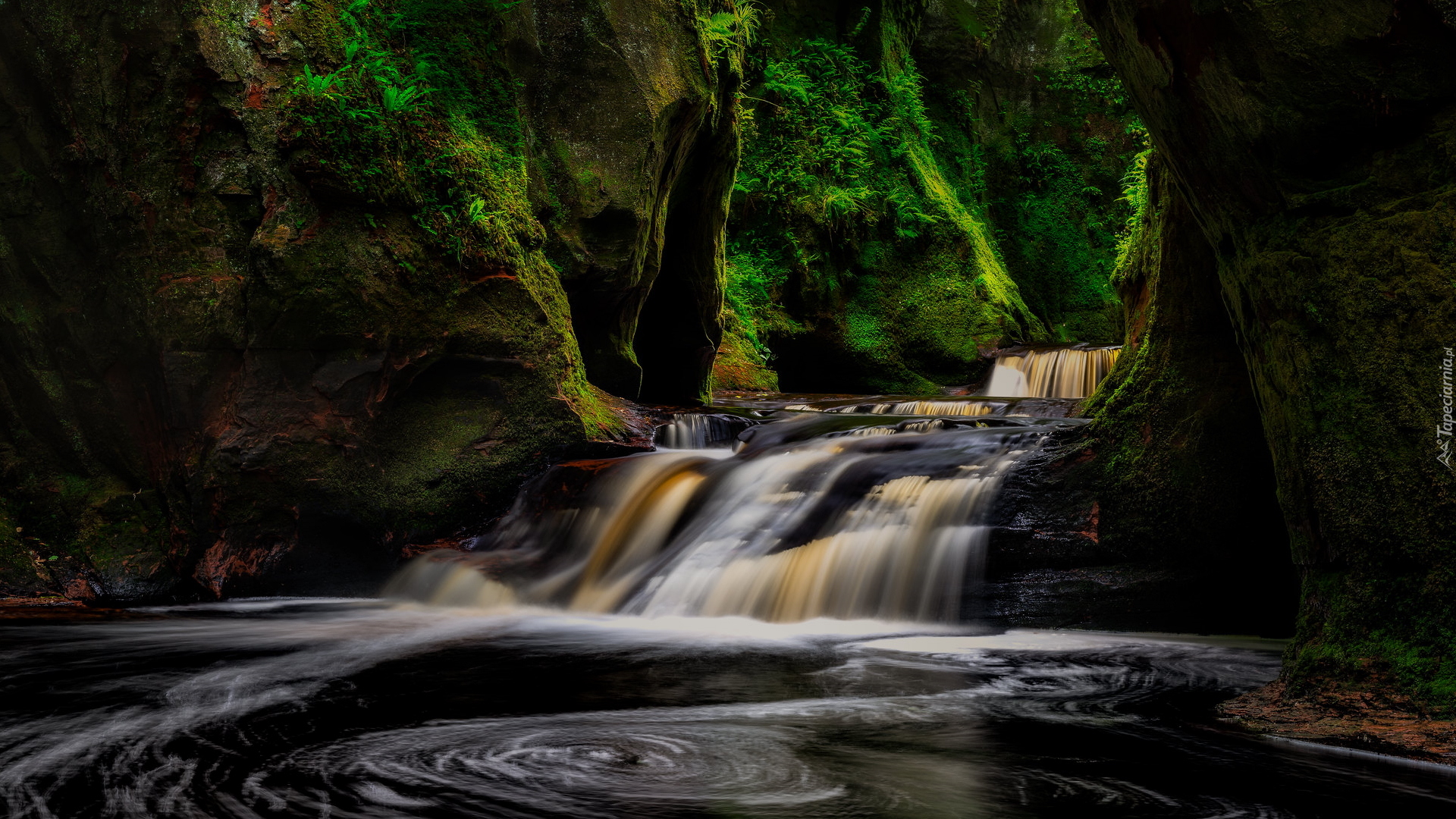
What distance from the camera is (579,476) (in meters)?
6.75

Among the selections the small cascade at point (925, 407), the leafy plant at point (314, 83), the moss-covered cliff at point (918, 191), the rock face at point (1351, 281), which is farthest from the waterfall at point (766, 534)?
the moss-covered cliff at point (918, 191)

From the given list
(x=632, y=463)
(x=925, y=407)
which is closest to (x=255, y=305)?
Result: (x=632, y=463)

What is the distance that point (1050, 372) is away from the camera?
42.9ft

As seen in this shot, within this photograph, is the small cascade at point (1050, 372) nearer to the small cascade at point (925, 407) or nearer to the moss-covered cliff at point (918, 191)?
the moss-covered cliff at point (918, 191)

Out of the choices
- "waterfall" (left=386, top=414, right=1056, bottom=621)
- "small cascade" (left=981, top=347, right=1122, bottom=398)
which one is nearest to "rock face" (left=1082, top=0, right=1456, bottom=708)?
"waterfall" (left=386, top=414, right=1056, bottom=621)

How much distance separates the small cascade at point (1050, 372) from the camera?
12312 millimetres

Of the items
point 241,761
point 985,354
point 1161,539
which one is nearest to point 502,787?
point 241,761

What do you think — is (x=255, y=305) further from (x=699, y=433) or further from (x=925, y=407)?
(x=925, y=407)

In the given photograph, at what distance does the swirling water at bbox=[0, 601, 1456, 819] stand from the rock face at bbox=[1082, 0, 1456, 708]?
1.96 feet

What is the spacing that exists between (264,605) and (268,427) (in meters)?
1.10

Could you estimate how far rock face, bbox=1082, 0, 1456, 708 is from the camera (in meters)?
2.86

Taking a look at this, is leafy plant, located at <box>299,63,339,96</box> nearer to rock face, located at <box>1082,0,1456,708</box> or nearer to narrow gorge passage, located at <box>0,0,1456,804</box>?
narrow gorge passage, located at <box>0,0,1456,804</box>

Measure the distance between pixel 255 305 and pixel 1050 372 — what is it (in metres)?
10.2

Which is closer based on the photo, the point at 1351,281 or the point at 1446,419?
the point at 1446,419
